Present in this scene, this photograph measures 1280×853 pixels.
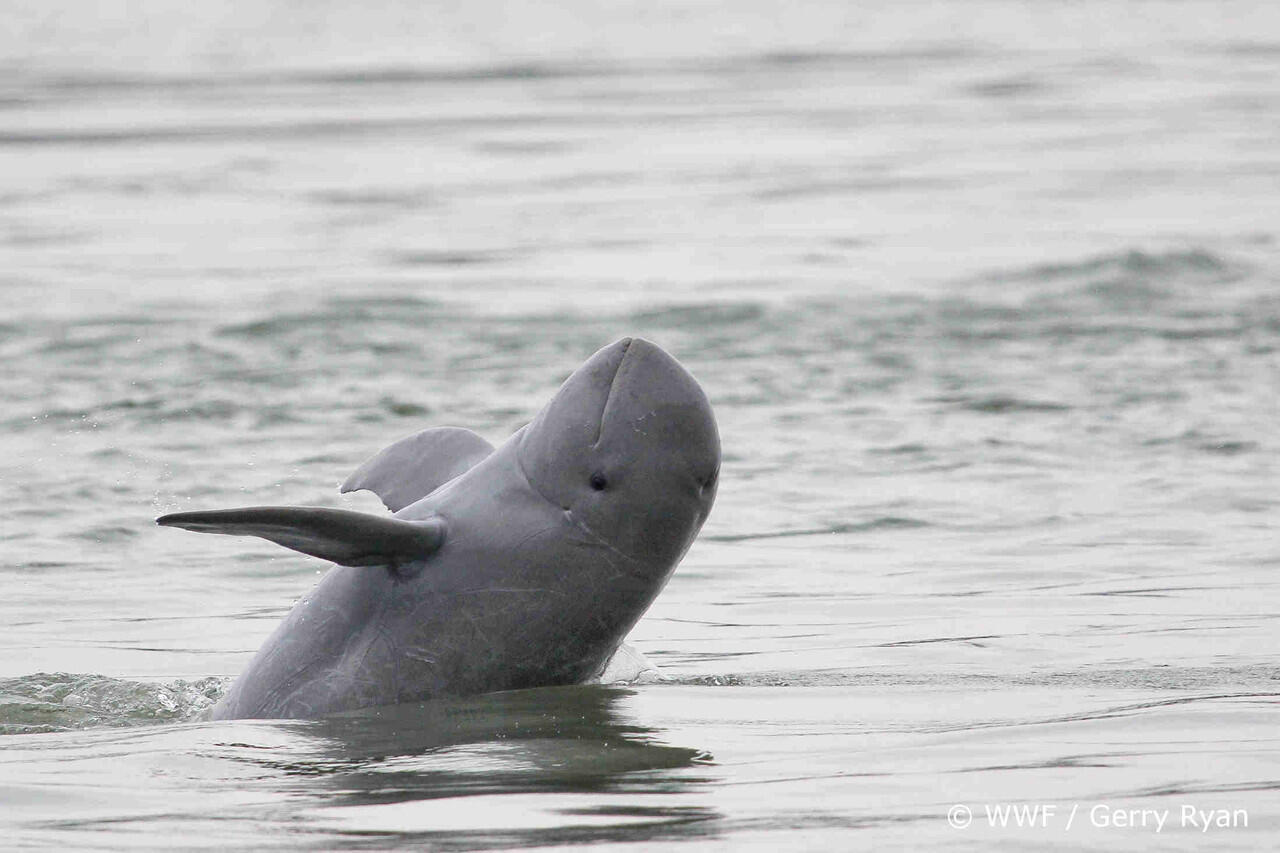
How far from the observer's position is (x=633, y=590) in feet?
22.5

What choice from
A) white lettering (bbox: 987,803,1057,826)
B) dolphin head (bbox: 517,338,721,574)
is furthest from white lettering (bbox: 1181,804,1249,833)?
dolphin head (bbox: 517,338,721,574)

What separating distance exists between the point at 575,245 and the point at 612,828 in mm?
15707

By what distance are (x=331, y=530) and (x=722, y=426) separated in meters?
7.16

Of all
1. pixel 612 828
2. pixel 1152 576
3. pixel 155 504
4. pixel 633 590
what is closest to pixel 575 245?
pixel 155 504

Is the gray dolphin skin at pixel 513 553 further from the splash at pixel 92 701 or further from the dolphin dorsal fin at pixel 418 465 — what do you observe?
the splash at pixel 92 701

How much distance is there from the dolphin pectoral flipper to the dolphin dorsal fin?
593 millimetres

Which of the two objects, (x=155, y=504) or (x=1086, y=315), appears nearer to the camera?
(x=155, y=504)

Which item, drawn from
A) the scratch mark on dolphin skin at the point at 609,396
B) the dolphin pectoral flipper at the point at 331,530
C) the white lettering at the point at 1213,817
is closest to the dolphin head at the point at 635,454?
the scratch mark on dolphin skin at the point at 609,396

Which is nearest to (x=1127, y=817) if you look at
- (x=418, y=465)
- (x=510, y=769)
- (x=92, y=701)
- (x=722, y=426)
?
(x=510, y=769)

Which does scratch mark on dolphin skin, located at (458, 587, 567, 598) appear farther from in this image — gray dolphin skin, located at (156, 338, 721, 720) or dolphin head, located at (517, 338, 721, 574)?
dolphin head, located at (517, 338, 721, 574)

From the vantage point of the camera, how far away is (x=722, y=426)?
13.6 meters

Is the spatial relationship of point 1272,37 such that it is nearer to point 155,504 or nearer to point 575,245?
point 575,245

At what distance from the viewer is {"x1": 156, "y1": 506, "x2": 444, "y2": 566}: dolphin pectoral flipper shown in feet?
21.2

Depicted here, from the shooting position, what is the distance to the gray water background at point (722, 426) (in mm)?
6254
